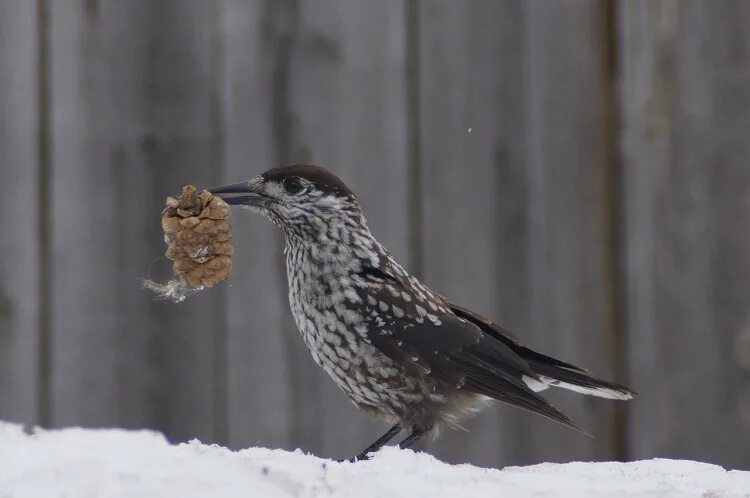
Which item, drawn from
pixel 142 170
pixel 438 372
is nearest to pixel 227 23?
pixel 142 170

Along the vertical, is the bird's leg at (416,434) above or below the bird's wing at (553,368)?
below

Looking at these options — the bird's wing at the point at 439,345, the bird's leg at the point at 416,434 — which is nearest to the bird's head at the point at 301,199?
the bird's wing at the point at 439,345

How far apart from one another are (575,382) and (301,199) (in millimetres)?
824

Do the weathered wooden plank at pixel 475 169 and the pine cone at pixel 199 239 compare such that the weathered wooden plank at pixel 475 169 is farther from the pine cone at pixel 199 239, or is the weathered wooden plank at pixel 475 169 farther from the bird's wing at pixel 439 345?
the pine cone at pixel 199 239

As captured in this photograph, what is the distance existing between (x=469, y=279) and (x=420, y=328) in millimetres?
418

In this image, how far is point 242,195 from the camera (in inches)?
114

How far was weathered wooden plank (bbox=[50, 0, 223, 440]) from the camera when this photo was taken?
3215mm

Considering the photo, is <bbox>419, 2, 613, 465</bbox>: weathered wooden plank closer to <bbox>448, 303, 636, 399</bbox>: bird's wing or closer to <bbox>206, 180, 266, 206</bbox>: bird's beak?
<bbox>448, 303, 636, 399</bbox>: bird's wing

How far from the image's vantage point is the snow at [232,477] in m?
1.64

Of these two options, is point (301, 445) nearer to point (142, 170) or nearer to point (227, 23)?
point (142, 170)

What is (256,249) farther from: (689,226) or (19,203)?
(689,226)

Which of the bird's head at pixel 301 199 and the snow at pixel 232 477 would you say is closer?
the snow at pixel 232 477

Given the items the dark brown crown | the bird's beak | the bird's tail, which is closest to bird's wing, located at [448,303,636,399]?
the bird's tail

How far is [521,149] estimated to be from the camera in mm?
3238
